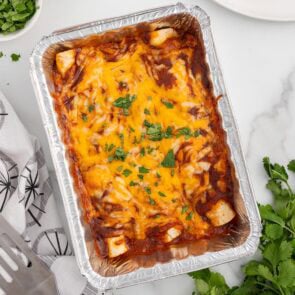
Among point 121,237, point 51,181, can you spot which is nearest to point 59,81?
point 51,181

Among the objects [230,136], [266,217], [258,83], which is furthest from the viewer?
[258,83]

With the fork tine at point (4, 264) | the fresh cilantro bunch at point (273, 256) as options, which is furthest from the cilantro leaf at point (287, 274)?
the fork tine at point (4, 264)

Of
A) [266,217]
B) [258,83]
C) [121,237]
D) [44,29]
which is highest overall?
[44,29]

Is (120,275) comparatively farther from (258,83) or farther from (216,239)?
(258,83)

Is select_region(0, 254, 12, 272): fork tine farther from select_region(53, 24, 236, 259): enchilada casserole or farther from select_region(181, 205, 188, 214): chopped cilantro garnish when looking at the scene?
select_region(181, 205, 188, 214): chopped cilantro garnish

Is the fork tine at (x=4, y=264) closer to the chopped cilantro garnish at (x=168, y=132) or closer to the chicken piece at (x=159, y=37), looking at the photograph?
the chopped cilantro garnish at (x=168, y=132)
